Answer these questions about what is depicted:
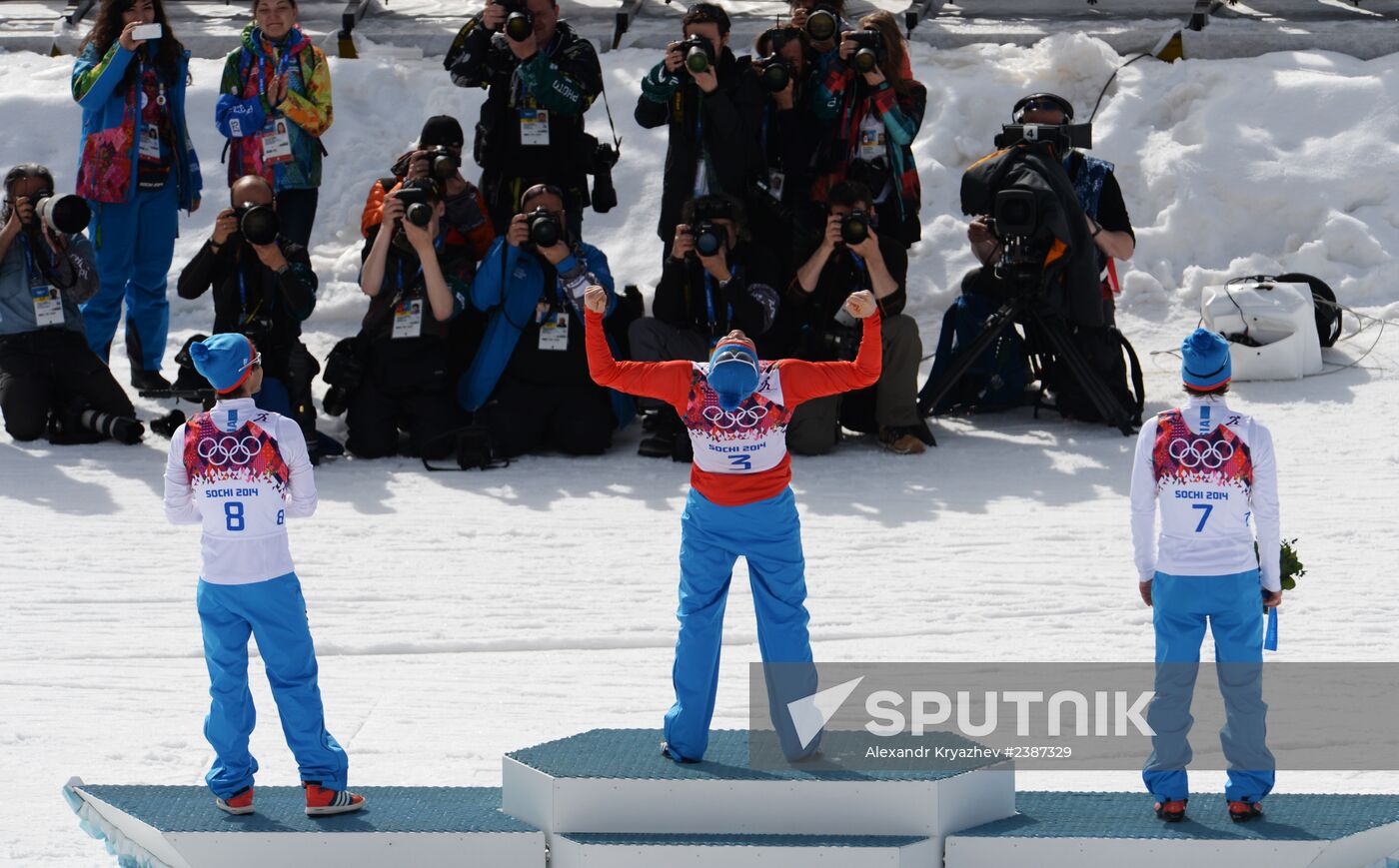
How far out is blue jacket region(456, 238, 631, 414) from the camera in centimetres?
963

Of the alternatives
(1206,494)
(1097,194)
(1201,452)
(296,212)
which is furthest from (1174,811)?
(296,212)

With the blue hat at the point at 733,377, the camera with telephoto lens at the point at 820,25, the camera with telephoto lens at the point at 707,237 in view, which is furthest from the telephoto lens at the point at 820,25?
the blue hat at the point at 733,377

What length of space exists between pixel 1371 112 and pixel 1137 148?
1.28 metres

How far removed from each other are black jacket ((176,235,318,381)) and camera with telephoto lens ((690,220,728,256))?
163 cm

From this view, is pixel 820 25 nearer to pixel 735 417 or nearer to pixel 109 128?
pixel 109 128

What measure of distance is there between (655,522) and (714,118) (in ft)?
6.49

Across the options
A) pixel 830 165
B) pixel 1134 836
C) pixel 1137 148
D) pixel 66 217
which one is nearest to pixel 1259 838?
pixel 1134 836

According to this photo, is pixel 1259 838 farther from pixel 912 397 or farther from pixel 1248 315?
pixel 1248 315

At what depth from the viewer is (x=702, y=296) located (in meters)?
9.55

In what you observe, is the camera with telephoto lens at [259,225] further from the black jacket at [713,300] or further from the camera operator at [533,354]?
the black jacket at [713,300]

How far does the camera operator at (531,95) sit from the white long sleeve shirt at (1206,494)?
15.3 ft

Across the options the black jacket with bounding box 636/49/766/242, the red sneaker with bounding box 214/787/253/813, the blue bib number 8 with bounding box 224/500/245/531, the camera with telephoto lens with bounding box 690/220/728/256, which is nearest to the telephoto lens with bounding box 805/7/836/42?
the black jacket with bounding box 636/49/766/242

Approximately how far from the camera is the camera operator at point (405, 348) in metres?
9.62

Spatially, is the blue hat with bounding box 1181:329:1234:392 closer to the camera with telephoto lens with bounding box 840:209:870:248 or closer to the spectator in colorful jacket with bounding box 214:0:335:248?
the camera with telephoto lens with bounding box 840:209:870:248
